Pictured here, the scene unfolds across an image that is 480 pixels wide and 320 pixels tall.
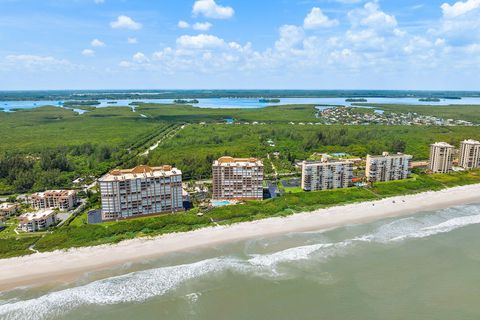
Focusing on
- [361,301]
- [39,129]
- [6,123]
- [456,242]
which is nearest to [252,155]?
[456,242]

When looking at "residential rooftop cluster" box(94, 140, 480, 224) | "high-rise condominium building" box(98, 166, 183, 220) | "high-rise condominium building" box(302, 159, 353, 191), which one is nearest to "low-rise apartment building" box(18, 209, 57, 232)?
"residential rooftop cluster" box(94, 140, 480, 224)

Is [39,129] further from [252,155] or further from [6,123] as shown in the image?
[252,155]

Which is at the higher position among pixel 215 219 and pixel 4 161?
pixel 4 161

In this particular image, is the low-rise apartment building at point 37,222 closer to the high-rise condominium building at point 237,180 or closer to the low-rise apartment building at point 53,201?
the low-rise apartment building at point 53,201

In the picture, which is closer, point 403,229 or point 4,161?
point 403,229

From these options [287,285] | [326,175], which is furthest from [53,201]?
[326,175]
